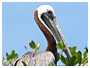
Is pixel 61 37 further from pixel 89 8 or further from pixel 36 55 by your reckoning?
pixel 89 8

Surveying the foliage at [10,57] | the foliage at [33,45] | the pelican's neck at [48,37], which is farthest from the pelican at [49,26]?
the foliage at [10,57]

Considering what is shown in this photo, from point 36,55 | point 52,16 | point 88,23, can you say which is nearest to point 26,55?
point 36,55

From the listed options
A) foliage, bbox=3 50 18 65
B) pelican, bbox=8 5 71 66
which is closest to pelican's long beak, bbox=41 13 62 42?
pelican, bbox=8 5 71 66

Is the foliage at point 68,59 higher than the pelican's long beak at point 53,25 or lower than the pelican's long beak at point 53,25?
lower

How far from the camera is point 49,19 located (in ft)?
12.4

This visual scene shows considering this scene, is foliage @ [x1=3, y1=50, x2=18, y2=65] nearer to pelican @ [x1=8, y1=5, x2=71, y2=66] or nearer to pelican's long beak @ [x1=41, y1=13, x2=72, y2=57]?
pelican @ [x1=8, y1=5, x2=71, y2=66]

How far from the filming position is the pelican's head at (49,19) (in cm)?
371

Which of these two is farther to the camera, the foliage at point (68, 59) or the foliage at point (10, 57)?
the foliage at point (10, 57)

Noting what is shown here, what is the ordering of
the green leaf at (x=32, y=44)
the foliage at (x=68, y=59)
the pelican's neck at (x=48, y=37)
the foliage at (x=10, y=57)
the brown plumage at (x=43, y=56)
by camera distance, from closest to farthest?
the foliage at (x=68, y=59) → the foliage at (x=10, y=57) → the green leaf at (x=32, y=44) → the brown plumage at (x=43, y=56) → the pelican's neck at (x=48, y=37)

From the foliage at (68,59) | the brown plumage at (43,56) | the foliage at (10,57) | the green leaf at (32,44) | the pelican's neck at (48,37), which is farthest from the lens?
the pelican's neck at (48,37)

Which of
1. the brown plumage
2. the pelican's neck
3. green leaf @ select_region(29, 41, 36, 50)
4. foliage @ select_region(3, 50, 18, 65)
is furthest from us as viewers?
the pelican's neck

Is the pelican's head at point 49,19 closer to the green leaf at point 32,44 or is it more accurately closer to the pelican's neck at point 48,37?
the pelican's neck at point 48,37

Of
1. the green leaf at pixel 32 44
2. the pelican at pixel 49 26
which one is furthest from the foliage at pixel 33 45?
the pelican at pixel 49 26

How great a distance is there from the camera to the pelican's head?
3710mm
